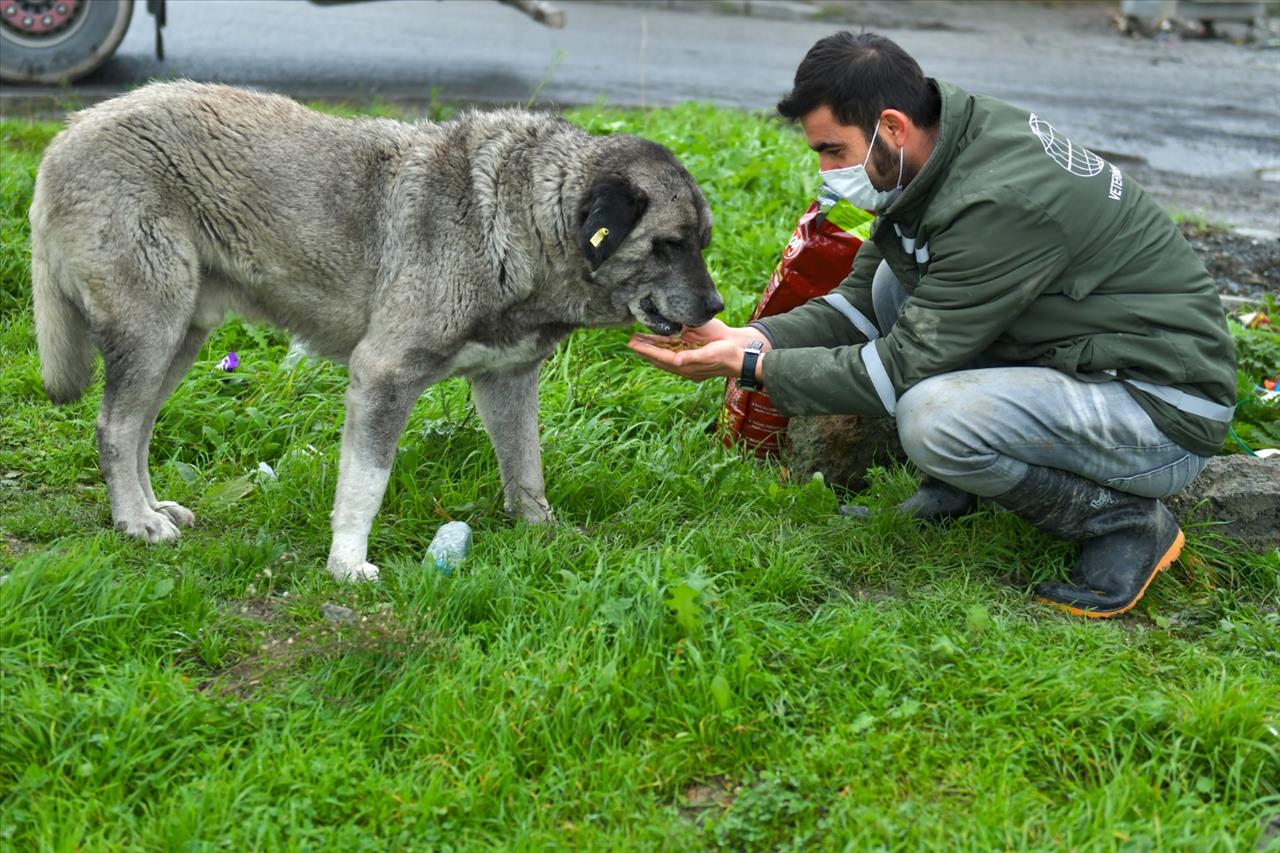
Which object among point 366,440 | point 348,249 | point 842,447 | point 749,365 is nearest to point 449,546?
point 366,440

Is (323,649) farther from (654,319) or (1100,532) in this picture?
(1100,532)

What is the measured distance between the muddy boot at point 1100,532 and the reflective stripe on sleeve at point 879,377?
0.48m

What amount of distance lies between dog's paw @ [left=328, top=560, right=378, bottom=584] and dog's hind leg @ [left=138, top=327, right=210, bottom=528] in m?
0.69

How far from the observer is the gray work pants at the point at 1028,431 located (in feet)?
13.0

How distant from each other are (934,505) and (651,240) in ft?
4.63

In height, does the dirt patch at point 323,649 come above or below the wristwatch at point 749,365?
below

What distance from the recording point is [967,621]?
373 cm

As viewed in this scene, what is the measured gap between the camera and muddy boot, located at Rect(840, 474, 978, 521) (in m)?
4.52

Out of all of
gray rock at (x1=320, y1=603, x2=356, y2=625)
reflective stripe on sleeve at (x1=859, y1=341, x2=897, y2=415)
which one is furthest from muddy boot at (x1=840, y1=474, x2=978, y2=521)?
gray rock at (x1=320, y1=603, x2=356, y2=625)

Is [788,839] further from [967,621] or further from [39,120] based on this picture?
[39,120]

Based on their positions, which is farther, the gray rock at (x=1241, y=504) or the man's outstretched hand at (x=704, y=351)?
the gray rock at (x=1241, y=504)

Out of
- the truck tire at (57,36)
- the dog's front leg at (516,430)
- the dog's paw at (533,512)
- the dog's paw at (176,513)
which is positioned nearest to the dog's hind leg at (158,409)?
the dog's paw at (176,513)

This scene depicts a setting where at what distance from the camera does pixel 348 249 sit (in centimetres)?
418

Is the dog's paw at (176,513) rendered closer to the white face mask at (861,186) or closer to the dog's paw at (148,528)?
the dog's paw at (148,528)
